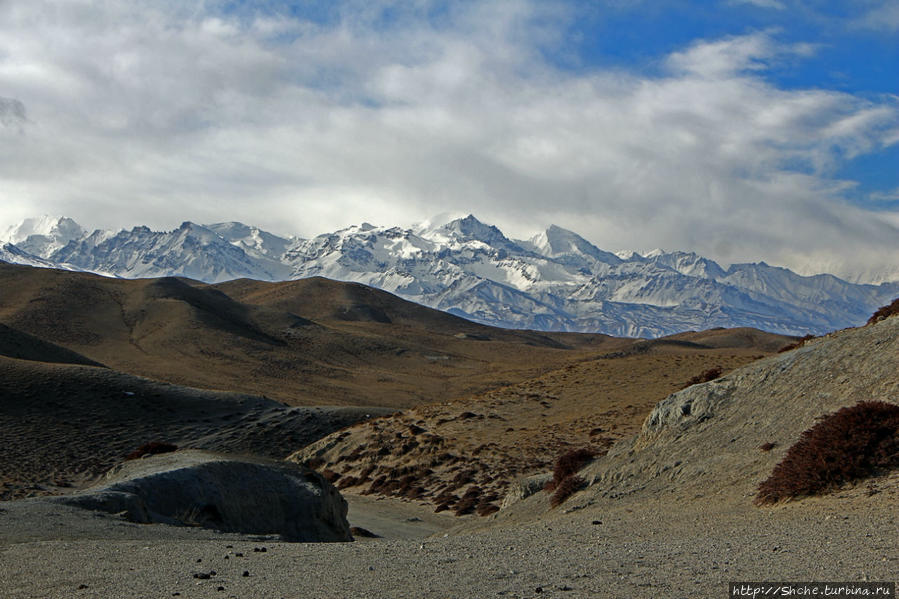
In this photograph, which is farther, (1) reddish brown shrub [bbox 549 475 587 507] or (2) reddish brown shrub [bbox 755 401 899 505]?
(1) reddish brown shrub [bbox 549 475 587 507]

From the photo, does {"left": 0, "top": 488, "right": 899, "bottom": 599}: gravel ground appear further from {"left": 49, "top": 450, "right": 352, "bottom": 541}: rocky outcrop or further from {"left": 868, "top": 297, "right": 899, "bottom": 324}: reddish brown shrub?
{"left": 868, "top": 297, "right": 899, "bottom": 324}: reddish brown shrub

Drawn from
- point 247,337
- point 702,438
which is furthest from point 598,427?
point 247,337

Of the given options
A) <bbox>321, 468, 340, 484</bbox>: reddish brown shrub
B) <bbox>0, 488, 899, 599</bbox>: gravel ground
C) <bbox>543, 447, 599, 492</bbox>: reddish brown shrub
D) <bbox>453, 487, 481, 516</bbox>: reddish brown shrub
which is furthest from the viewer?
<bbox>321, 468, 340, 484</bbox>: reddish brown shrub

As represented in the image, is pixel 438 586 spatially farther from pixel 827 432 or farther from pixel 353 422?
pixel 353 422

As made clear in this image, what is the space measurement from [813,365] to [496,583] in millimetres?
12443

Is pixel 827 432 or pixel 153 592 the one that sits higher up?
pixel 827 432

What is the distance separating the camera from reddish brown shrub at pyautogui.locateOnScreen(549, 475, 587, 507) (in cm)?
2088

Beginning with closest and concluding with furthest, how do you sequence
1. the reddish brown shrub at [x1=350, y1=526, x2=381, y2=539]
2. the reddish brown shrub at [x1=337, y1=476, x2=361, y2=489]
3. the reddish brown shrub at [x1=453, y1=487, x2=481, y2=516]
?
the reddish brown shrub at [x1=350, y1=526, x2=381, y2=539], the reddish brown shrub at [x1=453, y1=487, x2=481, y2=516], the reddish brown shrub at [x1=337, y1=476, x2=361, y2=489]

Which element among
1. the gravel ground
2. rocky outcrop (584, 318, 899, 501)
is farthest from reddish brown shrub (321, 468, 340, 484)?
the gravel ground

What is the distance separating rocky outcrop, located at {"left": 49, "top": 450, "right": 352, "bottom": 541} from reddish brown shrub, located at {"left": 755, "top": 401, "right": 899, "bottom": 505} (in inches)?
516

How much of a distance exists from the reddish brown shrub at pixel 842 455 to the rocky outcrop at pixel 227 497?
13.1 meters

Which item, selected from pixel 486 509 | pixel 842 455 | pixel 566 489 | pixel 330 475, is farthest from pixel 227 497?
pixel 330 475

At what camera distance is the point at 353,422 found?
5844cm

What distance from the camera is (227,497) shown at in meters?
23.5
